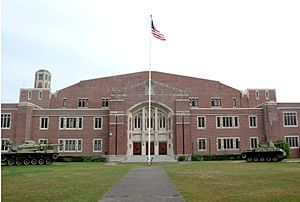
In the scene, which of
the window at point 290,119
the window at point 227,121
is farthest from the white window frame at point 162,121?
the window at point 290,119

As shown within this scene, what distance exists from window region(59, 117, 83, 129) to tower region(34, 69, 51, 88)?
60.1ft

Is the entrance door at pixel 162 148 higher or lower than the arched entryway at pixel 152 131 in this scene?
lower

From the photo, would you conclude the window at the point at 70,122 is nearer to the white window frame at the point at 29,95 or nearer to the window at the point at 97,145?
the window at the point at 97,145

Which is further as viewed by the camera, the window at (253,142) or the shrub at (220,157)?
the window at (253,142)

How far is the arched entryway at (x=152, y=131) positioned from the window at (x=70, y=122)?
8190 millimetres

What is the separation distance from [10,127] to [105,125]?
14.7m

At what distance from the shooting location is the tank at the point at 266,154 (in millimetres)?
37938

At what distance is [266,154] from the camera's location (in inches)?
1508

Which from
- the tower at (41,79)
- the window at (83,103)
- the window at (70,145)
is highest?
the tower at (41,79)

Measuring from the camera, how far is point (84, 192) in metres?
12.1

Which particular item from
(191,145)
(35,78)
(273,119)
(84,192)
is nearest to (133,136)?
(191,145)

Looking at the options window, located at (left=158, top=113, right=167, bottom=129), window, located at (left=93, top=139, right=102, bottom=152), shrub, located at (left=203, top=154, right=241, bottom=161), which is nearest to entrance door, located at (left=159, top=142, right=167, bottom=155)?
window, located at (left=158, top=113, right=167, bottom=129)

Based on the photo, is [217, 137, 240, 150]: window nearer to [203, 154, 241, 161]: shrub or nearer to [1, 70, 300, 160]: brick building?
[1, 70, 300, 160]: brick building

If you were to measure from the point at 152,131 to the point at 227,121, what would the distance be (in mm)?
12161
